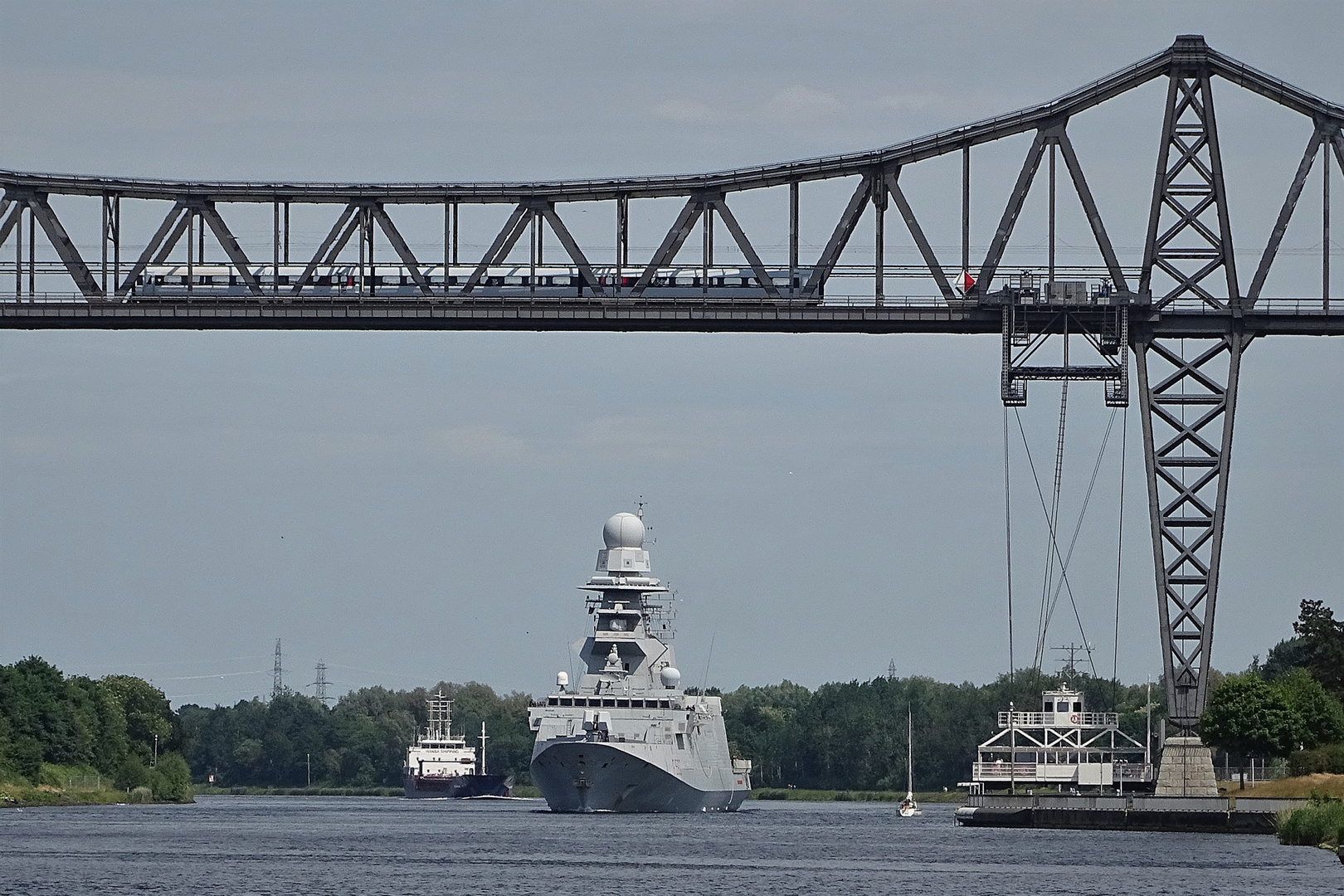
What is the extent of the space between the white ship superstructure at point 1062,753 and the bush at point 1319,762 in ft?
46.4

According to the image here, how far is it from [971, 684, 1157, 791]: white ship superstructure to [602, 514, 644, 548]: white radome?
3393 centimetres

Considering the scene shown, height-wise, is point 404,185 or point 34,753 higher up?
point 404,185

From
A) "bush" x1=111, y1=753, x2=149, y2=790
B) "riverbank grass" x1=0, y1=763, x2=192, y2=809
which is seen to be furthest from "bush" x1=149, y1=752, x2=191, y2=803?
"bush" x1=111, y1=753, x2=149, y2=790

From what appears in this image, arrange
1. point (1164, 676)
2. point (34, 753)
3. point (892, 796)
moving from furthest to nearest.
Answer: point (892, 796), point (34, 753), point (1164, 676)

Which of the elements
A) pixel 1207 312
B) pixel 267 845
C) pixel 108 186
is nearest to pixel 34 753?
pixel 267 845

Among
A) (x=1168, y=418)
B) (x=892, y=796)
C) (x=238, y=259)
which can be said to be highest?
(x=238, y=259)

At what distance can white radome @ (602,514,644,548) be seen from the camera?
13950cm

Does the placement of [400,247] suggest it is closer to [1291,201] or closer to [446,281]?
[446,281]

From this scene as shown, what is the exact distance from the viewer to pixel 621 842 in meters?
90.1

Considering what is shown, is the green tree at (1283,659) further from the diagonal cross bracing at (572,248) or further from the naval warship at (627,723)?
the diagonal cross bracing at (572,248)

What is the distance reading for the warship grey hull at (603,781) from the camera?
4759 inches

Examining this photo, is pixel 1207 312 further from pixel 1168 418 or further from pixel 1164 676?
pixel 1164 676

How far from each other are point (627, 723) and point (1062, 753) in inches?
1062

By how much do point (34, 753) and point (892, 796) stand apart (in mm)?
88202
